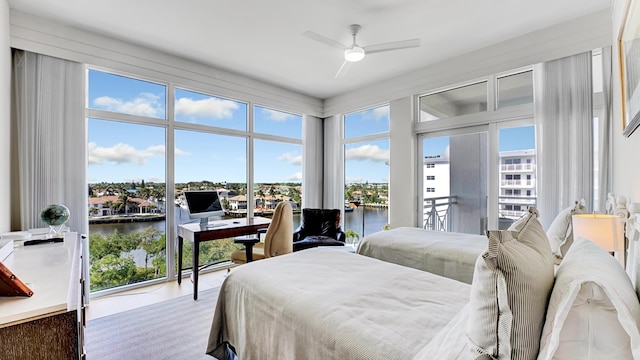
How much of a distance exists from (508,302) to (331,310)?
749 mm

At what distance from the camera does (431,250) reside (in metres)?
2.55

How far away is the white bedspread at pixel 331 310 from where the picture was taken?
1.13 meters

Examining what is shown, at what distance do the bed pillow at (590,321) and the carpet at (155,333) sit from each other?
7.03 feet

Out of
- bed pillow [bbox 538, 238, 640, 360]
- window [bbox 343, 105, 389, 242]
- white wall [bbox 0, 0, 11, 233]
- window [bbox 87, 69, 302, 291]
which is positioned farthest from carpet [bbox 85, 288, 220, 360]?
window [bbox 343, 105, 389, 242]

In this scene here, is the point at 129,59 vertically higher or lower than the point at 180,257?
higher

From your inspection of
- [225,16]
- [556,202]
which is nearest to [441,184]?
[556,202]

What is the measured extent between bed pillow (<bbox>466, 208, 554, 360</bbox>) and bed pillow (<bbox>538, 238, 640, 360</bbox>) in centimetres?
3

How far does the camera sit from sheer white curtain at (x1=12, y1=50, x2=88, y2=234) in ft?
8.94

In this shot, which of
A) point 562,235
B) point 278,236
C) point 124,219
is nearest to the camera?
point 562,235

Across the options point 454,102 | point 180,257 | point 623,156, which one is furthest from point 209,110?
point 623,156

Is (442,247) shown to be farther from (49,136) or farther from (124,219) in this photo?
(49,136)

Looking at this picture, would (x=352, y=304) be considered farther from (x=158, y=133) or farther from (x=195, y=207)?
(x=158, y=133)

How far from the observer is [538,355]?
734mm

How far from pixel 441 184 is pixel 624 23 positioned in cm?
261
